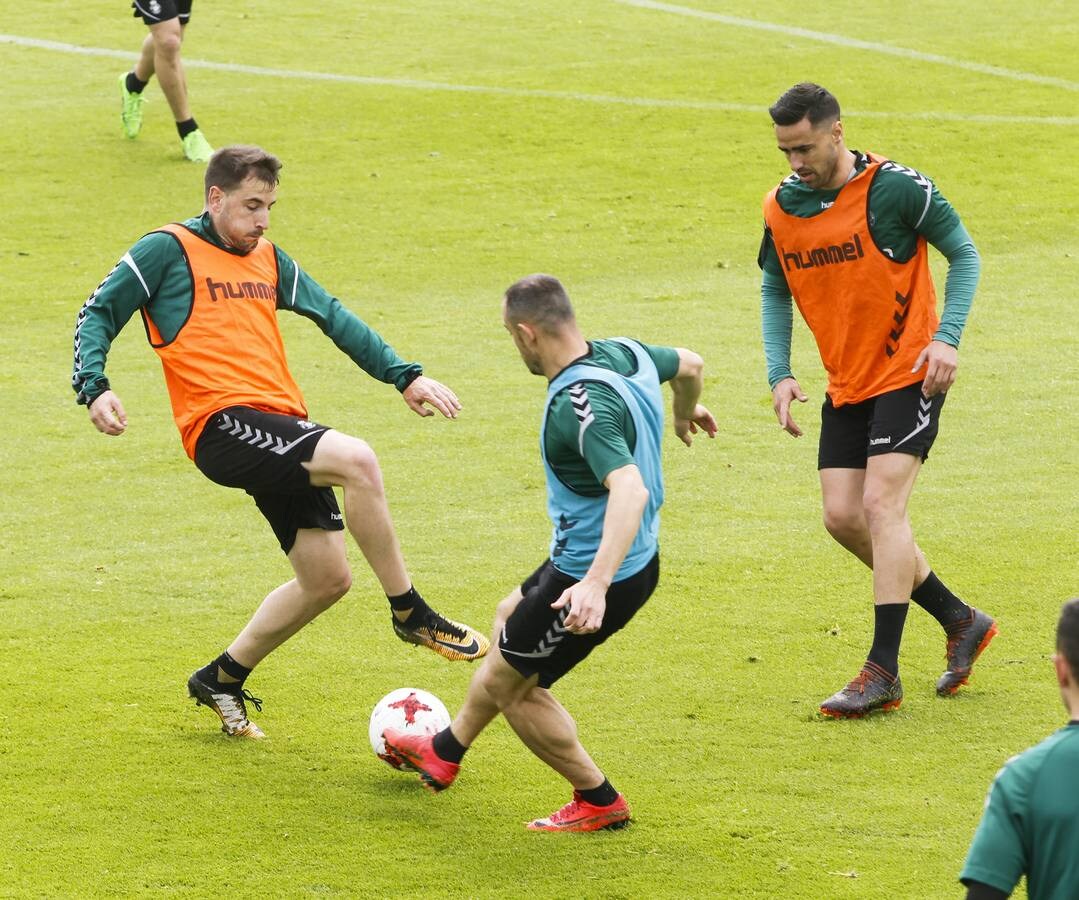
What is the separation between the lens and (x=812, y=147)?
6.41 meters

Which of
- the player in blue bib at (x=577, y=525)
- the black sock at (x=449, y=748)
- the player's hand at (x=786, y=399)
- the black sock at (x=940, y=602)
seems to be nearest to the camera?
the player in blue bib at (x=577, y=525)

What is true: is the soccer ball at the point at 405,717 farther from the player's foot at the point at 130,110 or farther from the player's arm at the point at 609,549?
the player's foot at the point at 130,110

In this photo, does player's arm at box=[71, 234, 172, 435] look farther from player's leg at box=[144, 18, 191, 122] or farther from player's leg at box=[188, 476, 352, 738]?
player's leg at box=[144, 18, 191, 122]

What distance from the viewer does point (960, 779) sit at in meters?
5.85

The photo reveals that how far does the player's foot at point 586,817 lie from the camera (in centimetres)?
558

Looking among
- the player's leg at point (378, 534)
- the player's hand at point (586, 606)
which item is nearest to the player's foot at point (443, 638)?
the player's leg at point (378, 534)

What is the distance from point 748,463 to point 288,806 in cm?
491

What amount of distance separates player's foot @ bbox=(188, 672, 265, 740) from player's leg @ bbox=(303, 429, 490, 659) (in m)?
0.75

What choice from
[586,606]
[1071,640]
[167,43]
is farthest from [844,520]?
[167,43]

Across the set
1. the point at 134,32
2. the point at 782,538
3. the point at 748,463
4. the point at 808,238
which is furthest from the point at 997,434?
the point at 134,32

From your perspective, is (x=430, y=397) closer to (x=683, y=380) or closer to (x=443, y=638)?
(x=443, y=638)

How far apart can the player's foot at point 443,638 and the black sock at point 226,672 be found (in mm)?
698

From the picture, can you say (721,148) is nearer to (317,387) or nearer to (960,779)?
(317,387)

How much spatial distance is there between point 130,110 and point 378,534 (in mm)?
13342
